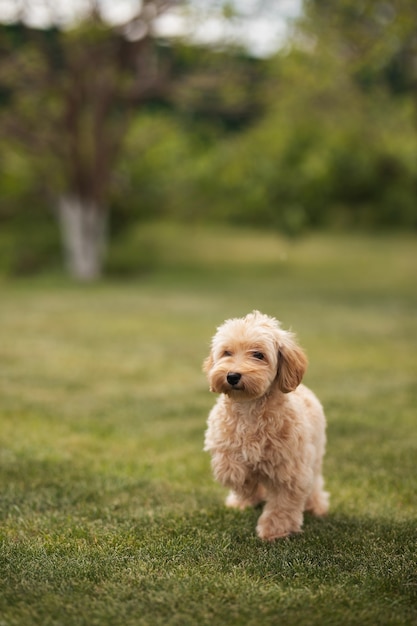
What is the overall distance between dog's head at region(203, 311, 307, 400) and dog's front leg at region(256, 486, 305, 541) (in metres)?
0.62

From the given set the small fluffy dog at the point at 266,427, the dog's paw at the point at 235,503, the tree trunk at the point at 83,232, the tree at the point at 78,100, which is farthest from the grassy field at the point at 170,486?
the tree at the point at 78,100

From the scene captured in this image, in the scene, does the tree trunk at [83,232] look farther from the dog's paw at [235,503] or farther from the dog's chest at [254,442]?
the dog's chest at [254,442]

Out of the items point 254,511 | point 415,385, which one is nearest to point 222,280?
point 415,385

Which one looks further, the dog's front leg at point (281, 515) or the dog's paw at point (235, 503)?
the dog's paw at point (235, 503)

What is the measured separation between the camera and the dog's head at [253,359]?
13.9 feet

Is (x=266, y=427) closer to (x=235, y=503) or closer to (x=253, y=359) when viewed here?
(x=253, y=359)

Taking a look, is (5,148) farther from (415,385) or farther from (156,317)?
(415,385)

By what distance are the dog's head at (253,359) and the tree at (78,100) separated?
18.7m

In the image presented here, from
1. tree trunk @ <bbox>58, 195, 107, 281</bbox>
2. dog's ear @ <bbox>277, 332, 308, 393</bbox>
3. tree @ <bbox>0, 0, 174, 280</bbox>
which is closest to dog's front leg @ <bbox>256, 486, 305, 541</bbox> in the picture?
dog's ear @ <bbox>277, 332, 308, 393</bbox>

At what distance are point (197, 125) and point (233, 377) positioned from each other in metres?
26.7

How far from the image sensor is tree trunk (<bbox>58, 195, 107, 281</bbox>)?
2400 cm

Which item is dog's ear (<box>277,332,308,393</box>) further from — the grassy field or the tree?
the tree

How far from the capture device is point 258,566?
397 cm

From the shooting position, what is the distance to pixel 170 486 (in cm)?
567
